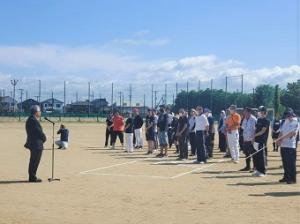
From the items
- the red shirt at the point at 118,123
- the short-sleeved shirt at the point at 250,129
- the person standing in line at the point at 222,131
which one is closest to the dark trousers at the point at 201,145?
the short-sleeved shirt at the point at 250,129

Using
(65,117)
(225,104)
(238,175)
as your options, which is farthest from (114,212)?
(65,117)

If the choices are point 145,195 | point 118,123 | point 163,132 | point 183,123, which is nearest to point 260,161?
point 145,195

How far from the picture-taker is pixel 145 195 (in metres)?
11.4

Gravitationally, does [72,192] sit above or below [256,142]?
below

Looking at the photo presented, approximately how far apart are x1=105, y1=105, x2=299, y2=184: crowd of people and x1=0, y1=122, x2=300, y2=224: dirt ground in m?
0.56

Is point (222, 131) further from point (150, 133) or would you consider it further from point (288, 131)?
point (288, 131)

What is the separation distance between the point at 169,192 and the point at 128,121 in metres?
11.5

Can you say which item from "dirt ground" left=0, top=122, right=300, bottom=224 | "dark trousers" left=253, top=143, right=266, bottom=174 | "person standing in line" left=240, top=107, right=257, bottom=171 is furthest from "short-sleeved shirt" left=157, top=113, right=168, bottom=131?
"dark trousers" left=253, top=143, right=266, bottom=174

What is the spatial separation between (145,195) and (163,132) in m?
9.77

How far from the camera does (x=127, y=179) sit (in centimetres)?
1400

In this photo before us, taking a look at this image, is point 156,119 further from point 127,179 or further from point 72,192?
point 72,192

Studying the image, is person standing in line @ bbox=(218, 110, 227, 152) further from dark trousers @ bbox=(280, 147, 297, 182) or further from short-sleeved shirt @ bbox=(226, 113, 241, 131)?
dark trousers @ bbox=(280, 147, 297, 182)

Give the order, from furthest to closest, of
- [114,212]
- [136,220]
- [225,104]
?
[225,104], [114,212], [136,220]

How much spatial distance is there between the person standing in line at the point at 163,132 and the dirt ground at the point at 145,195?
2.65 metres
